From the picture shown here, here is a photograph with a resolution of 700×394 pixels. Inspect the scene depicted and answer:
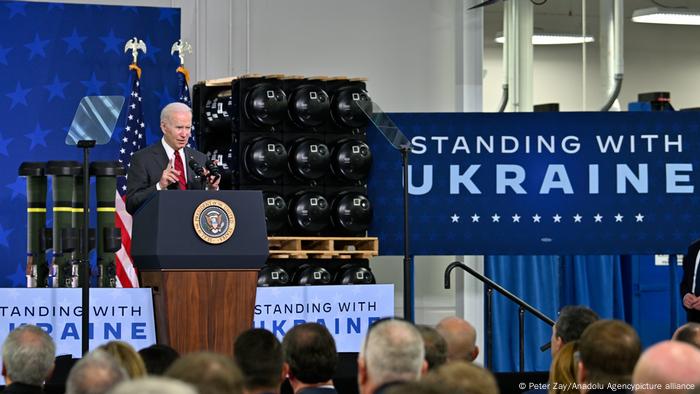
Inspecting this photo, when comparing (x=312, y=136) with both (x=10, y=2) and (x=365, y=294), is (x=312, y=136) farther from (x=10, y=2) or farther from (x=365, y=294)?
(x=10, y=2)

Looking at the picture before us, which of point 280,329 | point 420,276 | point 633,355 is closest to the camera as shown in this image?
point 633,355

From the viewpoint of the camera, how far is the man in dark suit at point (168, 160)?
695cm

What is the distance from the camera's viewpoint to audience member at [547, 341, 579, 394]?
4.36 meters

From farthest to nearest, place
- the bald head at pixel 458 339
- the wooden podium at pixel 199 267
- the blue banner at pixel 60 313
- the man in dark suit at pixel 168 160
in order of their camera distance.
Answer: the blue banner at pixel 60 313 → the man in dark suit at pixel 168 160 → the wooden podium at pixel 199 267 → the bald head at pixel 458 339

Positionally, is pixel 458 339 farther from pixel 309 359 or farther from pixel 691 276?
pixel 691 276

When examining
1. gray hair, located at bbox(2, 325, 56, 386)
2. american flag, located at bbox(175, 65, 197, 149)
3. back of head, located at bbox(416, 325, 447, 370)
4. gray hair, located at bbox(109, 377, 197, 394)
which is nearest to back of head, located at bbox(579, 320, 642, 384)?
back of head, located at bbox(416, 325, 447, 370)

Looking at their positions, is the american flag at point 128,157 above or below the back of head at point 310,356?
above

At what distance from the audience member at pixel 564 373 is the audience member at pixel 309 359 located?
76cm

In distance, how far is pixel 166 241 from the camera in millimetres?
6426

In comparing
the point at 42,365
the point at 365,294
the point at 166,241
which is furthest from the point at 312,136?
the point at 42,365

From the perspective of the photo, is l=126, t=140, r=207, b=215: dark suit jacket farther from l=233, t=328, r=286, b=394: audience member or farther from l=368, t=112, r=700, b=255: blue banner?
l=368, t=112, r=700, b=255: blue banner

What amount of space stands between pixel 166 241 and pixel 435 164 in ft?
12.9

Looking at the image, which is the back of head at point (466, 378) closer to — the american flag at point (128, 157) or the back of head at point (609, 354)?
the back of head at point (609, 354)

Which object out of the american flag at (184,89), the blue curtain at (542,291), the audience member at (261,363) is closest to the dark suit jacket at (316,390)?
the audience member at (261,363)
